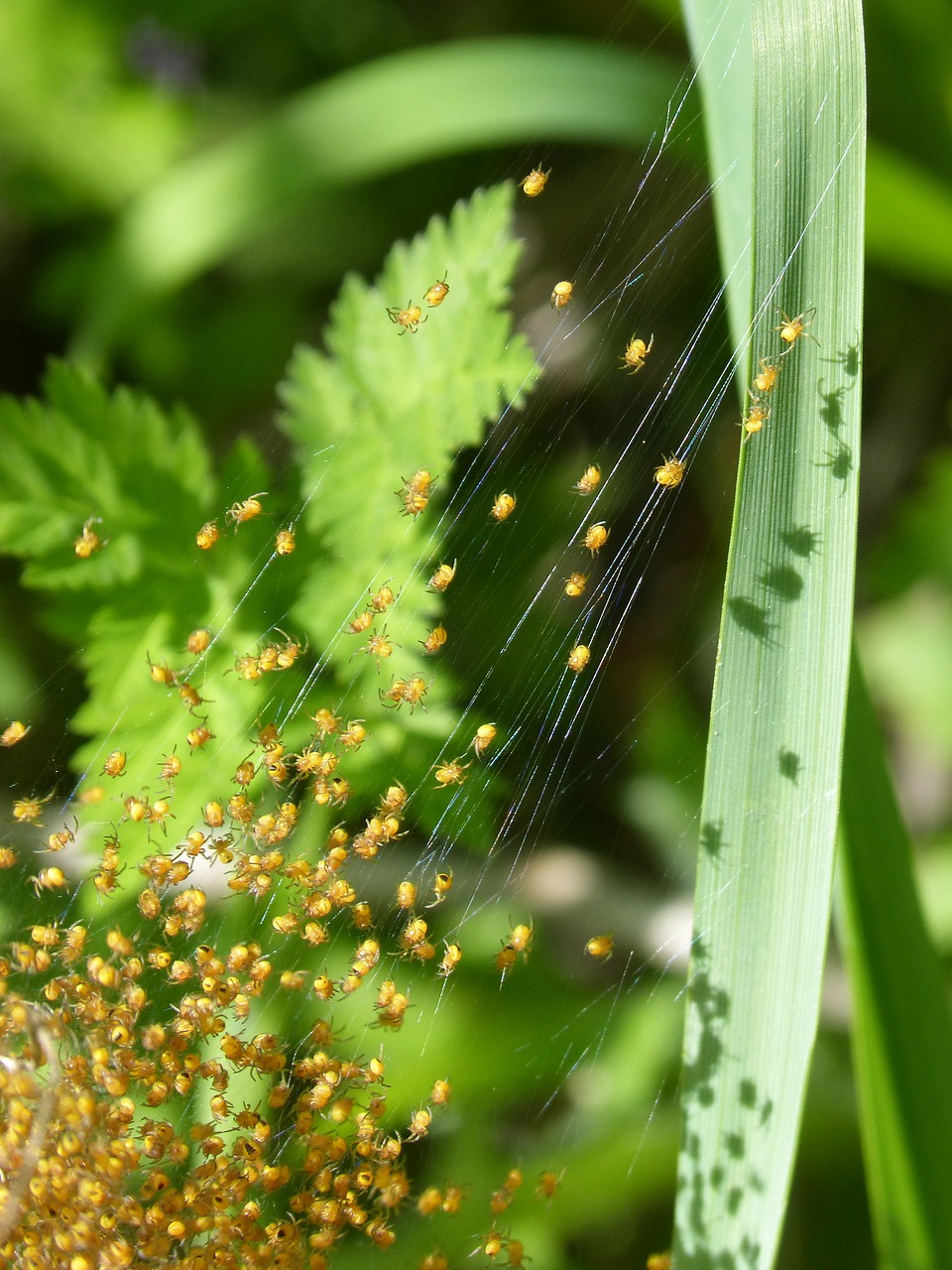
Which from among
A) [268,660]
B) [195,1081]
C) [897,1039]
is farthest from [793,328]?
[195,1081]

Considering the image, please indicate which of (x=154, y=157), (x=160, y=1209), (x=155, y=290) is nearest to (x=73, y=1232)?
(x=160, y=1209)

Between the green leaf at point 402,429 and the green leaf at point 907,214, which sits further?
the green leaf at point 907,214

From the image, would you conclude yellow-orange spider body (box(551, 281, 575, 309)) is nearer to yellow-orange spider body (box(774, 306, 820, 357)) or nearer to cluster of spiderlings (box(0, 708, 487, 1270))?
yellow-orange spider body (box(774, 306, 820, 357))

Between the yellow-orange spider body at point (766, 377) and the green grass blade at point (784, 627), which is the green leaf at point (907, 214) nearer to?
the green grass blade at point (784, 627)

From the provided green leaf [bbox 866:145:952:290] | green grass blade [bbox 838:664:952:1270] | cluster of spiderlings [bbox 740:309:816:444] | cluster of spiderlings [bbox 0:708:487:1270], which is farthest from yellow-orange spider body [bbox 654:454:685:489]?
green leaf [bbox 866:145:952:290]

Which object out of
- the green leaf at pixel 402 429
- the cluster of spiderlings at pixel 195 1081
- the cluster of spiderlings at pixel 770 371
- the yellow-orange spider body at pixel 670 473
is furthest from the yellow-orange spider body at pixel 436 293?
the cluster of spiderlings at pixel 195 1081
